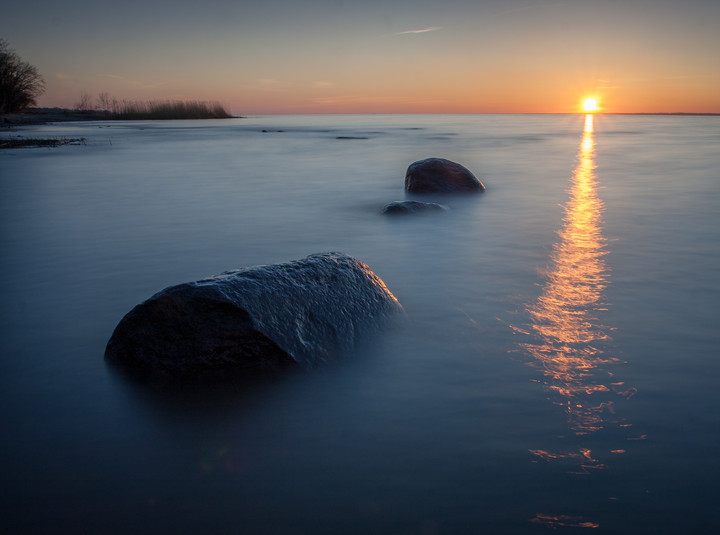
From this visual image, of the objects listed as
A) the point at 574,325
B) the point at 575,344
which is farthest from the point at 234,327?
the point at 574,325

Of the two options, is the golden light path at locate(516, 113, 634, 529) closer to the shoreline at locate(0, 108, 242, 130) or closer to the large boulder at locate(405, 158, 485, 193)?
the large boulder at locate(405, 158, 485, 193)

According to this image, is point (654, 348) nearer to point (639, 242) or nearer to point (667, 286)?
point (667, 286)

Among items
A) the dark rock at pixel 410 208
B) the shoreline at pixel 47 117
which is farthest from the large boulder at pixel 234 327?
the shoreline at pixel 47 117

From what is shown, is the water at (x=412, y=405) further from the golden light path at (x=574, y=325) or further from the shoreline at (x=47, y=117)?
the shoreline at (x=47, y=117)

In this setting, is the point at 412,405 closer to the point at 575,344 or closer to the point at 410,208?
the point at 575,344

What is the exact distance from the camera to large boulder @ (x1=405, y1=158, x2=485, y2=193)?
10.5m

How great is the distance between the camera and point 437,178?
1055 centimetres

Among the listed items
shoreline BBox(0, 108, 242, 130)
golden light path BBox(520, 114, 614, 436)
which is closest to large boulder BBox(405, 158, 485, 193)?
golden light path BBox(520, 114, 614, 436)

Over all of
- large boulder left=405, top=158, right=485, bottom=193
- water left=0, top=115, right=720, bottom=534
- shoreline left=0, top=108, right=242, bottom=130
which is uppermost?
shoreline left=0, top=108, right=242, bottom=130

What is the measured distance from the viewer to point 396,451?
2609mm

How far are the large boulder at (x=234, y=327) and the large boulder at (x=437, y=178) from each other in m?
7.41

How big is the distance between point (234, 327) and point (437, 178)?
8038 millimetres

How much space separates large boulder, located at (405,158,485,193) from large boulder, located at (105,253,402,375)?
741cm

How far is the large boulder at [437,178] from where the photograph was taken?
10547 millimetres
